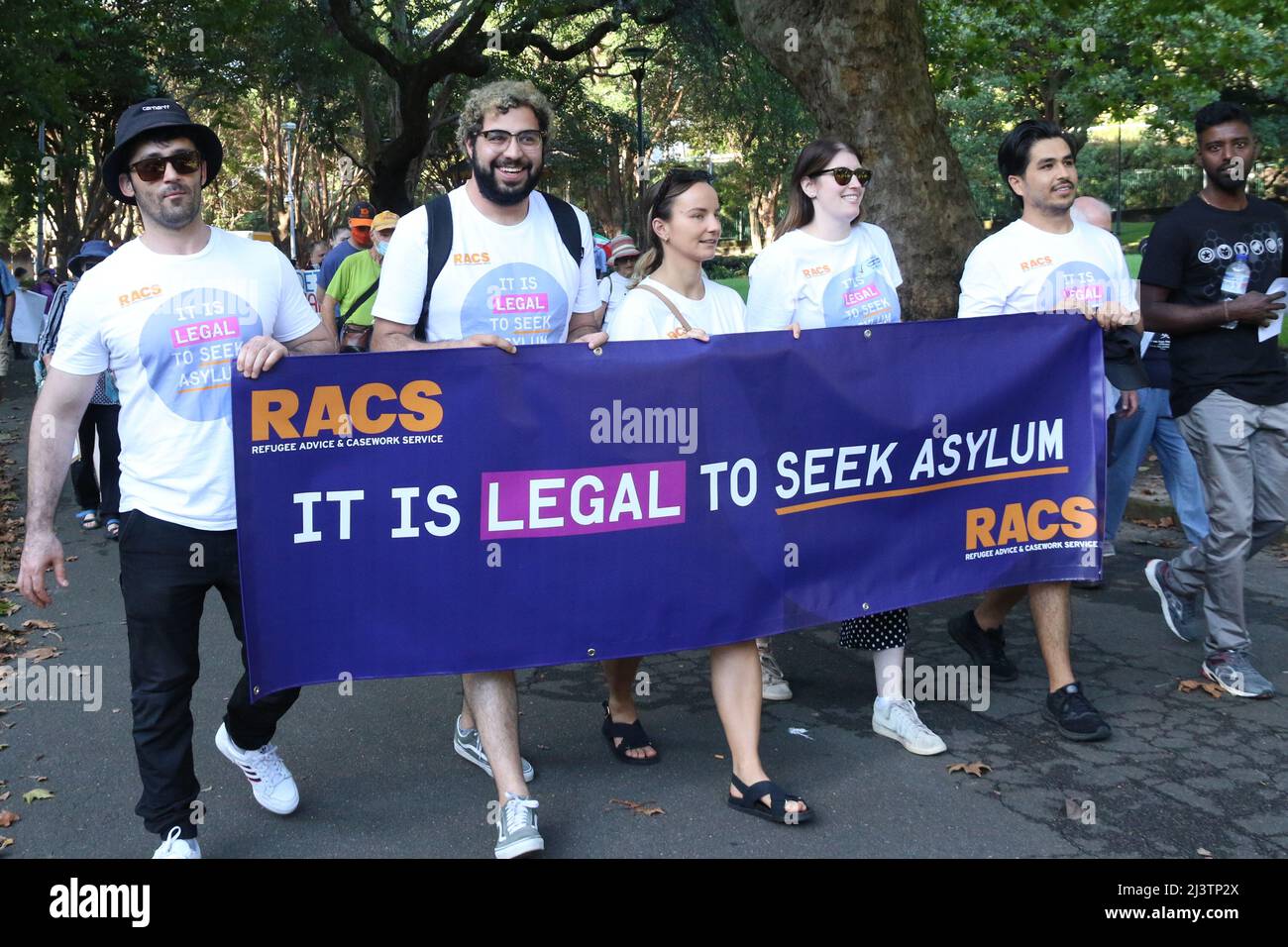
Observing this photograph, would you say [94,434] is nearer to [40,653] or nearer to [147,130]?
[40,653]

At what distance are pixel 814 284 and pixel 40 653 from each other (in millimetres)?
4235

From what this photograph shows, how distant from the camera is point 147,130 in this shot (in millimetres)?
3787

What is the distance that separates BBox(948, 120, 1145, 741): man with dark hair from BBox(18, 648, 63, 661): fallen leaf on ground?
4576 millimetres

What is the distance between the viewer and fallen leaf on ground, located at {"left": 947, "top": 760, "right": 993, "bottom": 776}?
467 cm

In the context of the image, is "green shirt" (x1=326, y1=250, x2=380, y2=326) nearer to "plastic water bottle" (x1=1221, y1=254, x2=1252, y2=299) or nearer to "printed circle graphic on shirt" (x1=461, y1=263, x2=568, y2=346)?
"printed circle graphic on shirt" (x1=461, y1=263, x2=568, y2=346)

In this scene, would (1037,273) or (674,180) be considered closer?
(674,180)

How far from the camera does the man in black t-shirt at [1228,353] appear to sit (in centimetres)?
536

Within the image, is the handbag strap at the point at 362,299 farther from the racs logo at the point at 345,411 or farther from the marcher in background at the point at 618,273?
the racs logo at the point at 345,411

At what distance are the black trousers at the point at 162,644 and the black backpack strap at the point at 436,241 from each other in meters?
1.02

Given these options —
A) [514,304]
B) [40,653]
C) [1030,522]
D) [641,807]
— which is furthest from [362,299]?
[641,807]

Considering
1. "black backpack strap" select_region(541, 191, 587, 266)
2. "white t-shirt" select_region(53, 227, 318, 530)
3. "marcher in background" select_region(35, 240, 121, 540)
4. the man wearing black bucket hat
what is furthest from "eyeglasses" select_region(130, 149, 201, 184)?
"marcher in background" select_region(35, 240, 121, 540)

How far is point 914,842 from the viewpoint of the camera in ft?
13.5

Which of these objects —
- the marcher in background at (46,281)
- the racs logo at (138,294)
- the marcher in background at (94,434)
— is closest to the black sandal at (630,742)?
the racs logo at (138,294)

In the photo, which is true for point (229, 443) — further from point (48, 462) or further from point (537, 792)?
point (537, 792)
